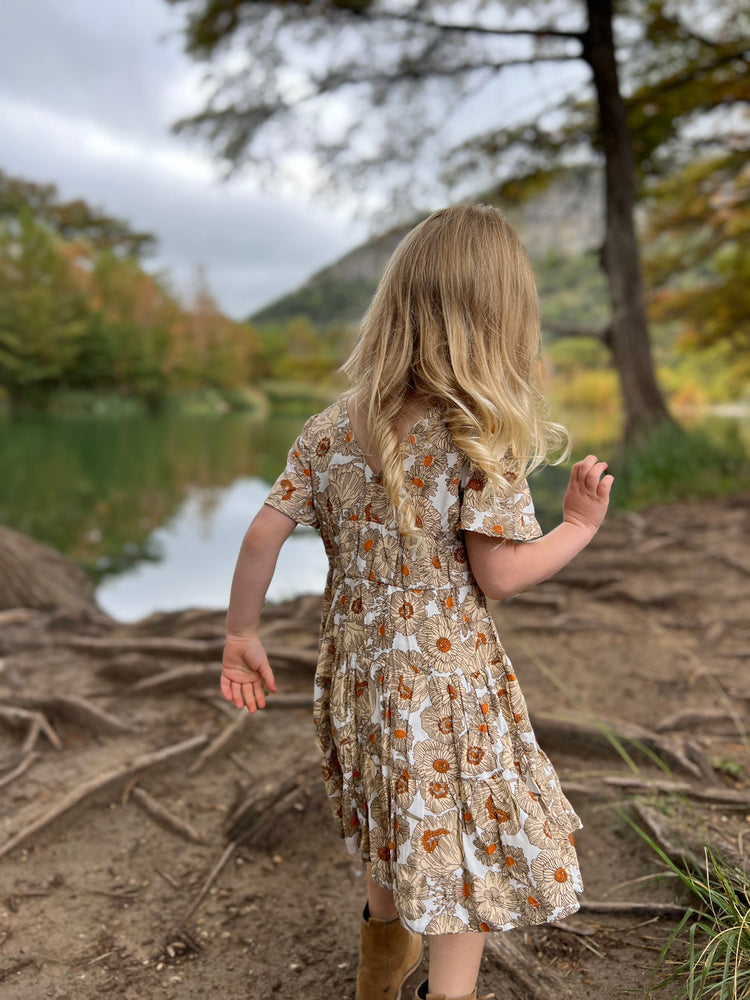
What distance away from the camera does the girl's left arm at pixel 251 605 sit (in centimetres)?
138

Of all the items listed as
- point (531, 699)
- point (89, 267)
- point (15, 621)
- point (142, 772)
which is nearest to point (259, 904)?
point (142, 772)

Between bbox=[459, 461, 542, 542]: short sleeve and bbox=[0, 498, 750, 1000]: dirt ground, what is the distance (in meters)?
0.90

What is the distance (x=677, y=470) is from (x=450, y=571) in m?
6.69

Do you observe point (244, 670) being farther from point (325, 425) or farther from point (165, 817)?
point (165, 817)

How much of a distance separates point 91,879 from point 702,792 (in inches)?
60.0

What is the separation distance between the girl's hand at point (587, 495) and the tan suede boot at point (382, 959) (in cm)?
80

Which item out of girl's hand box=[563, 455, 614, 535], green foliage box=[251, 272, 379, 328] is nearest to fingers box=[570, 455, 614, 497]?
girl's hand box=[563, 455, 614, 535]

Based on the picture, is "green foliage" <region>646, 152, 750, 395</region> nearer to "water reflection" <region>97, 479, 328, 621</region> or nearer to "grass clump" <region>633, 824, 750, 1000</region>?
"water reflection" <region>97, 479, 328, 621</region>

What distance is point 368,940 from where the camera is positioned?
146 cm

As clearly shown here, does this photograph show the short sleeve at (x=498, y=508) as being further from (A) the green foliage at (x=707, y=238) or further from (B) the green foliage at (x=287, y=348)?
(B) the green foliage at (x=287, y=348)

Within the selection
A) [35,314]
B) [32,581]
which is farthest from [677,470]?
[35,314]

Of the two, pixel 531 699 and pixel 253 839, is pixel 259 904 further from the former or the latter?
pixel 531 699

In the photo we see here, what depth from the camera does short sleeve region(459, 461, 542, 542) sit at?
1.25 metres

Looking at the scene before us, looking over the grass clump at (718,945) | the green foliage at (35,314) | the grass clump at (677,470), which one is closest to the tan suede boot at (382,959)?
the grass clump at (718,945)
